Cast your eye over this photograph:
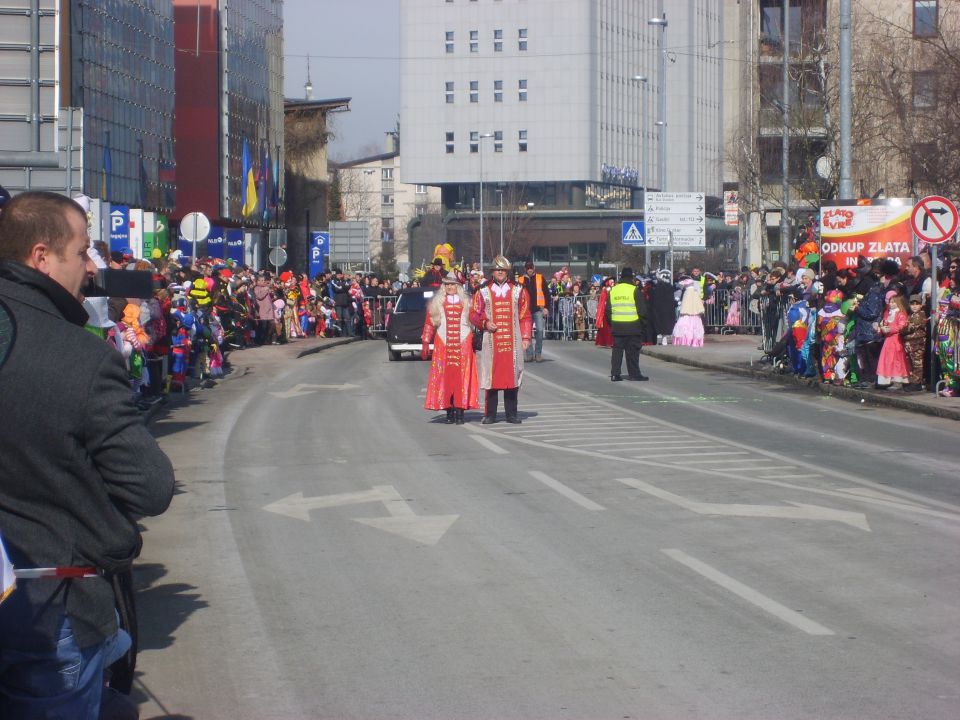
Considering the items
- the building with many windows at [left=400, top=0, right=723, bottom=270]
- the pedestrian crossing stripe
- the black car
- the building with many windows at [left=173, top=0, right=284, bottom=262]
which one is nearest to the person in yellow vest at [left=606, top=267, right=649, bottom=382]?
the black car

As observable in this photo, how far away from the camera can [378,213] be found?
167875mm

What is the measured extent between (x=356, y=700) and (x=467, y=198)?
10674 cm

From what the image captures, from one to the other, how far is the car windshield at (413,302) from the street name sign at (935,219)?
14.5 metres

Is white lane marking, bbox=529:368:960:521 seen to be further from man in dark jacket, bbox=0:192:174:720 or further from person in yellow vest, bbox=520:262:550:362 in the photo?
person in yellow vest, bbox=520:262:550:362

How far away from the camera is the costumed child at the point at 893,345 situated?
19.5 metres

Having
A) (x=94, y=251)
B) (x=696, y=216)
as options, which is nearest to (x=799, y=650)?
(x=94, y=251)

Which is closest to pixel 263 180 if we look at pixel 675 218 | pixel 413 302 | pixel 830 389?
pixel 675 218

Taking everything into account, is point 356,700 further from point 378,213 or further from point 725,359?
point 378,213

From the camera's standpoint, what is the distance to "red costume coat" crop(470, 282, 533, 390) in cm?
1684

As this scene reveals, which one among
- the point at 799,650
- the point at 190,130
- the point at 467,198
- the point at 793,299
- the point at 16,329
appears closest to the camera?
the point at 16,329

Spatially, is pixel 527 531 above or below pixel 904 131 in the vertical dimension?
below

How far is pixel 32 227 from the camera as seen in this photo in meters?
3.39

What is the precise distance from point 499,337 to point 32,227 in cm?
1362

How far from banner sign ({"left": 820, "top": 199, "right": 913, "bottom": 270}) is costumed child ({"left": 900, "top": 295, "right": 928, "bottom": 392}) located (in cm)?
381
